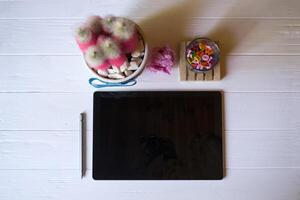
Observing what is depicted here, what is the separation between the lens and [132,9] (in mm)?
859

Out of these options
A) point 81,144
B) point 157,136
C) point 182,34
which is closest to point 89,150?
point 81,144

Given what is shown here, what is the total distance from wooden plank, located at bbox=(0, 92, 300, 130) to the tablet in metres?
0.05

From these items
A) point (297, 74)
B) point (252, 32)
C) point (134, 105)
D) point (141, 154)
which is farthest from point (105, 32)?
point (297, 74)

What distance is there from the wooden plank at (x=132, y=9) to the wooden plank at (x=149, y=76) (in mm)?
131

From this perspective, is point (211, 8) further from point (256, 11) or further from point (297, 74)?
point (297, 74)

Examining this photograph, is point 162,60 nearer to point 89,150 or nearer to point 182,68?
point 182,68

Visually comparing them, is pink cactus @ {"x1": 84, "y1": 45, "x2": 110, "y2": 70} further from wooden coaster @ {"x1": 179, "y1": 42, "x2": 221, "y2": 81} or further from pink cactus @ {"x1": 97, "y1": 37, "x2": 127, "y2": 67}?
wooden coaster @ {"x1": 179, "y1": 42, "x2": 221, "y2": 81}

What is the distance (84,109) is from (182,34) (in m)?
0.36

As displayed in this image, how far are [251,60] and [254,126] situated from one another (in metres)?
0.19

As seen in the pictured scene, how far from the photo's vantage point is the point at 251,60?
0.84 metres

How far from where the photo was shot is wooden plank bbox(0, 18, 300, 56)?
843 mm

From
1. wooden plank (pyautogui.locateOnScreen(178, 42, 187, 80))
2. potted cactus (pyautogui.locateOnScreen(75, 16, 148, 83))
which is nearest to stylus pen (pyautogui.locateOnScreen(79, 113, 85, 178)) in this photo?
potted cactus (pyautogui.locateOnScreen(75, 16, 148, 83))

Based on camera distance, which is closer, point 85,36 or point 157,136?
point 85,36

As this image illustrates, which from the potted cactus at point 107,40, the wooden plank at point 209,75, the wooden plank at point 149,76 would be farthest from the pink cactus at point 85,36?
the wooden plank at point 209,75
